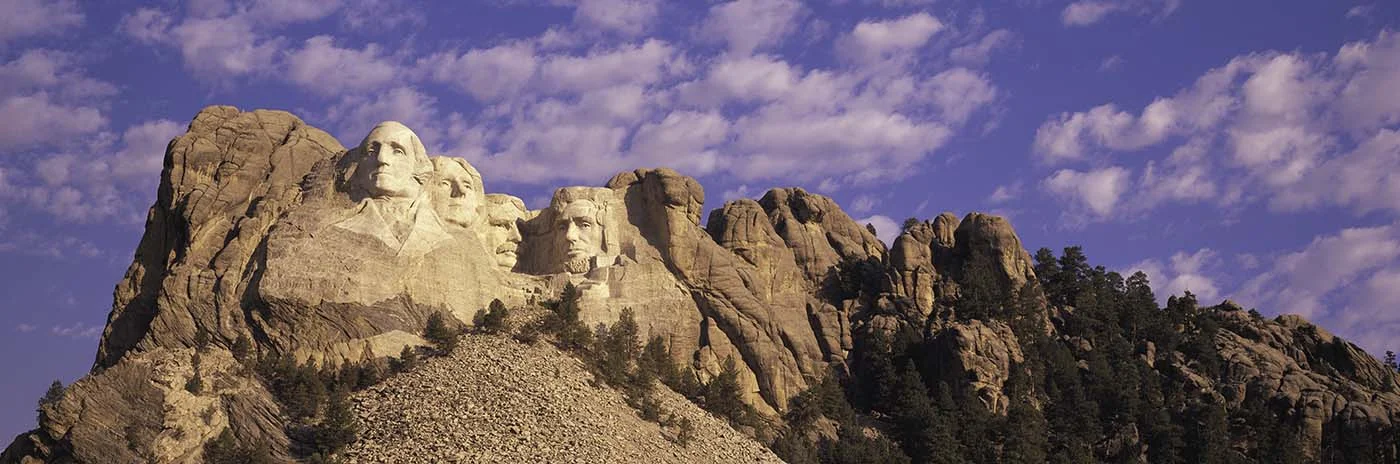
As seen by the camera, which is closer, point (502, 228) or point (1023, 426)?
point (1023, 426)

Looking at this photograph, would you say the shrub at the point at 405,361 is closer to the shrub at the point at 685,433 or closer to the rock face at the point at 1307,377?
the shrub at the point at 685,433

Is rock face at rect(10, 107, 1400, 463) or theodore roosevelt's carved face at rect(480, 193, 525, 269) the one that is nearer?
rock face at rect(10, 107, 1400, 463)

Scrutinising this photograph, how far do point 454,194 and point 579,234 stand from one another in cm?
602

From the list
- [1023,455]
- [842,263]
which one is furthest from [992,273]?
[1023,455]

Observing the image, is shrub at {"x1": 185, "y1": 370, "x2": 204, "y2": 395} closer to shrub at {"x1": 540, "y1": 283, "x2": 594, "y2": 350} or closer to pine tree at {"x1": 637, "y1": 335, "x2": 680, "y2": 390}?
shrub at {"x1": 540, "y1": 283, "x2": 594, "y2": 350}

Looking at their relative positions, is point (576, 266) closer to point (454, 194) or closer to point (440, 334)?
point (454, 194)

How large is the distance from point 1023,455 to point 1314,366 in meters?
21.8

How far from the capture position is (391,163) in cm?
8731

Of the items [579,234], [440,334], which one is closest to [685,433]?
[440,334]

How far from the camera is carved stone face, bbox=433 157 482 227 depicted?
3570 inches

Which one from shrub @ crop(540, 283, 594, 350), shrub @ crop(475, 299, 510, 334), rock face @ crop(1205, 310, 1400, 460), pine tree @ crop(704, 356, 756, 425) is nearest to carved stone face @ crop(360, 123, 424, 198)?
shrub @ crop(475, 299, 510, 334)

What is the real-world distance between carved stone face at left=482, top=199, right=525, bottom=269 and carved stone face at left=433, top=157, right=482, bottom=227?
1.90m

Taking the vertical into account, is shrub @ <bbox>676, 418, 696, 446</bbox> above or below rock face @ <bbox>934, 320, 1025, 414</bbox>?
below

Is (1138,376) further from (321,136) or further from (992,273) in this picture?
(321,136)
